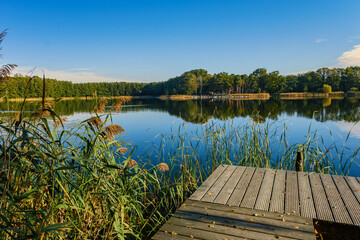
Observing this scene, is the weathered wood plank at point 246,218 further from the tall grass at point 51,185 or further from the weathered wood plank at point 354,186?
the weathered wood plank at point 354,186

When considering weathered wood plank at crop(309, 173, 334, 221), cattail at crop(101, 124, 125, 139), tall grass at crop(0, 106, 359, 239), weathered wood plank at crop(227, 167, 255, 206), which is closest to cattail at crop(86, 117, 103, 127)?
tall grass at crop(0, 106, 359, 239)

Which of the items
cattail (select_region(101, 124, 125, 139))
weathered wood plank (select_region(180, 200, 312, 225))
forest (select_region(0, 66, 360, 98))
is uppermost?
forest (select_region(0, 66, 360, 98))

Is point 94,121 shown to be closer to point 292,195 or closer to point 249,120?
point 292,195

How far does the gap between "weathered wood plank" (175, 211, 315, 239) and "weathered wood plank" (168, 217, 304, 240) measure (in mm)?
32

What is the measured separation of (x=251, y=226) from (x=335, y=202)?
41.6 inches

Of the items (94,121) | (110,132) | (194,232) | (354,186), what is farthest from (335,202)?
(94,121)

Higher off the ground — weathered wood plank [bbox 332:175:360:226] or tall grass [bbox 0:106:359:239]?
tall grass [bbox 0:106:359:239]

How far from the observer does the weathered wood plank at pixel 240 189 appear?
230 cm

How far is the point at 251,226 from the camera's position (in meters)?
1.85

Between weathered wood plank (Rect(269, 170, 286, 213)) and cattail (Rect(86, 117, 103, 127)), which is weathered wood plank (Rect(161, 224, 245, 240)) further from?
cattail (Rect(86, 117, 103, 127))

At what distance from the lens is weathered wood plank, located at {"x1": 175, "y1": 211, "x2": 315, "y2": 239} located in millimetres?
1726

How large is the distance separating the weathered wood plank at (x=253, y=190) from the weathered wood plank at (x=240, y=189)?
0.04 metres

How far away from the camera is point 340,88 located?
197 feet

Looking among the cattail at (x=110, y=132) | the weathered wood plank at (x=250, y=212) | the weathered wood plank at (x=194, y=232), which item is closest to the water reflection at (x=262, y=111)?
the cattail at (x=110, y=132)
